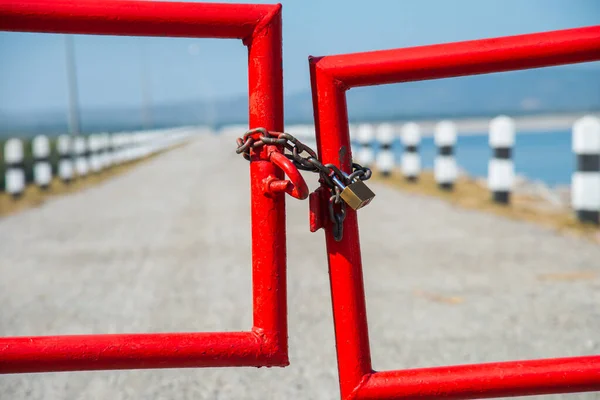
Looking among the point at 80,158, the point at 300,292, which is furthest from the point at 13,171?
the point at 300,292

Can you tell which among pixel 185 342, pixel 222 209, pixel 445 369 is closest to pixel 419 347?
pixel 445 369

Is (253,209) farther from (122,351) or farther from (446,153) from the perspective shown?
(446,153)

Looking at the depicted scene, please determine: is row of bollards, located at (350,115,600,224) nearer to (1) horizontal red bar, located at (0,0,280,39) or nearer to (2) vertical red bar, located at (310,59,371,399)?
(2) vertical red bar, located at (310,59,371,399)

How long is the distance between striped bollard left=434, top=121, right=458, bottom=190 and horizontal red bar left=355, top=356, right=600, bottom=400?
25.9 feet

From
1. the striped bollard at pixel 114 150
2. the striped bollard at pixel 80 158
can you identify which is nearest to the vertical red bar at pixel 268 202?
the striped bollard at pixel 80 158

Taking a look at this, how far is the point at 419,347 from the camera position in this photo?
10.4 feet

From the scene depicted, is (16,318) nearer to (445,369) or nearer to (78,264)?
(78,264)

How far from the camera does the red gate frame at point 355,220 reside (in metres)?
1.51

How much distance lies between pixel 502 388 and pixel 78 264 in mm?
4045

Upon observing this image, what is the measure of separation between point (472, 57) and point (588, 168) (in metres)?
5.05

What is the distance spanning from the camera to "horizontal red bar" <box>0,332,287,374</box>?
4.78ft

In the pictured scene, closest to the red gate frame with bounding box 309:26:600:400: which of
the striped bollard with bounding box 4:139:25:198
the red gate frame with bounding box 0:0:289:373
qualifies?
the red gate frame with bounding box 0:0:289:373

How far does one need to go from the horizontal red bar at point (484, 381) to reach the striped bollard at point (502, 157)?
20.7 ft

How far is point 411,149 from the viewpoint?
11.0 metres
